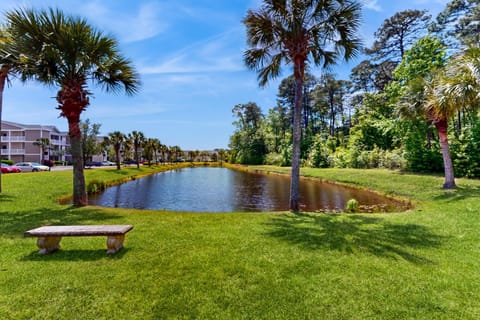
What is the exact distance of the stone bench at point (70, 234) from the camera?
4137 mm

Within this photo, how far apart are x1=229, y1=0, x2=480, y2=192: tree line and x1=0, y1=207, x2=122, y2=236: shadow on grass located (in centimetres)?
641

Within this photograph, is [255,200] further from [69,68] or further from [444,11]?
[444,11]

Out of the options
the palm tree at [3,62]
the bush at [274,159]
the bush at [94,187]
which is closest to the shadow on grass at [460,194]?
the palm tree at [3,62]

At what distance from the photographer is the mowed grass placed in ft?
9.12

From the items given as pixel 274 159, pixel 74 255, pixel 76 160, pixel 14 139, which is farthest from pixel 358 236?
pixel 14 139

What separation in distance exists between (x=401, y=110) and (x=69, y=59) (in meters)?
15.9

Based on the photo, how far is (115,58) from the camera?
8.86 m

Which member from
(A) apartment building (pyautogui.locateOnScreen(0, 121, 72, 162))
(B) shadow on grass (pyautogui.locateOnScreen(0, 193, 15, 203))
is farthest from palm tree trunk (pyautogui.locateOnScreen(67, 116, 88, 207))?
(A) apartment building (pyautogui.locateOnScreen(0, 121, 72, 162))

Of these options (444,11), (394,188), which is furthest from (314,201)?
(444,11)

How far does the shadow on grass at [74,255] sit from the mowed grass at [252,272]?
0.06ft

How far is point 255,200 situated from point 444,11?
79.3 feet

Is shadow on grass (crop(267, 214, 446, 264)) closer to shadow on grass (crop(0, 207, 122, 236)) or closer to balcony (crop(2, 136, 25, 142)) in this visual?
shadow on grass (crop(0, 207, 122, 236))

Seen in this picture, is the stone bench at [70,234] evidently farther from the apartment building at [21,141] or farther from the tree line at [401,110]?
the apartment building at [21,141]

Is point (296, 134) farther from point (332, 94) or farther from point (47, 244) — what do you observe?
point (332, 94)
